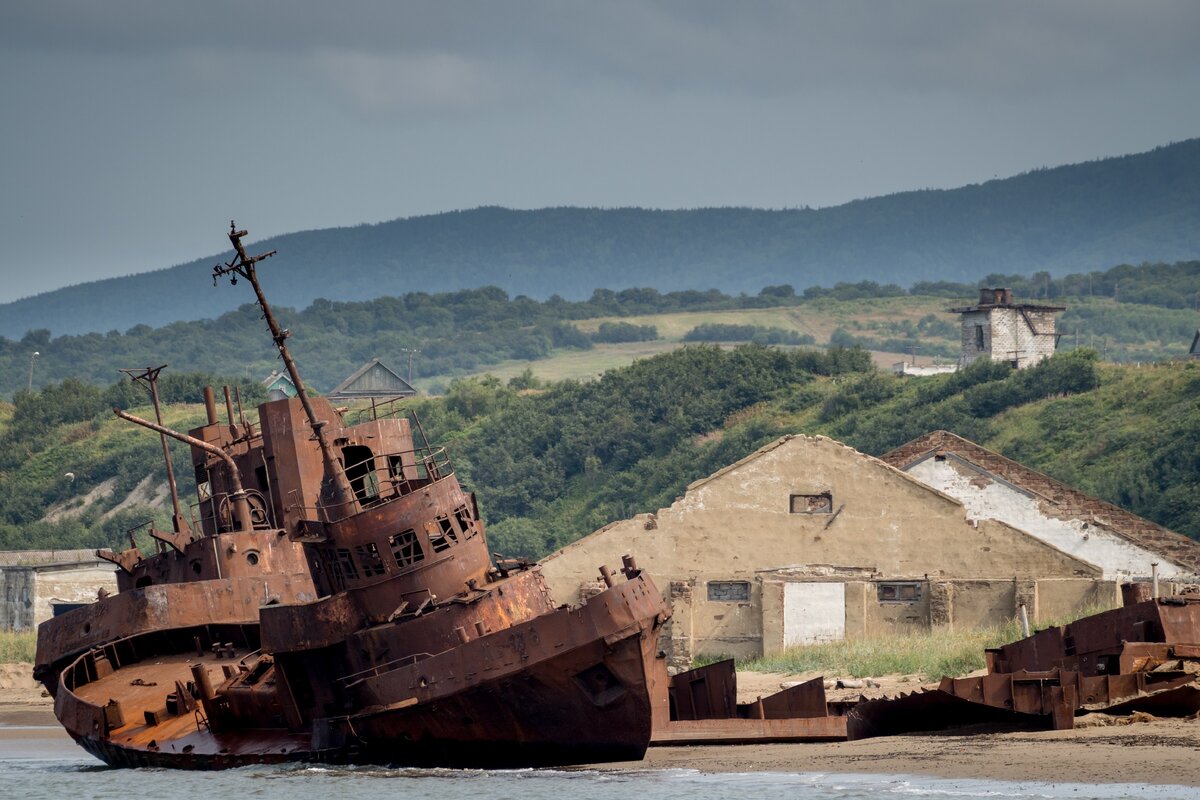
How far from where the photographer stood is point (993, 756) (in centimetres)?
2558

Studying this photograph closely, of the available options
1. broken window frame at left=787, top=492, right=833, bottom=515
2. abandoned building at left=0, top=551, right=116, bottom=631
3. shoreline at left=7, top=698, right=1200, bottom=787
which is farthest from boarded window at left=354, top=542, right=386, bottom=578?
abandoned building at left=0, top=551, right=116, bottom=631

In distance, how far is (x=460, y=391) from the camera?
338 feet

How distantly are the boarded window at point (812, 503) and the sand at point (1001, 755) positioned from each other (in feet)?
49.3

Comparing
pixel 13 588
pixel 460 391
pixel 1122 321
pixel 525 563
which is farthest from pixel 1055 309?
pixel 1122 321

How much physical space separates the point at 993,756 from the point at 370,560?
27.7 ft

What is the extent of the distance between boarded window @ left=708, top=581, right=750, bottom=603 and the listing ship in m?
11.0

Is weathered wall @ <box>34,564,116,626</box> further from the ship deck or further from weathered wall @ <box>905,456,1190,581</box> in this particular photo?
the ship deck

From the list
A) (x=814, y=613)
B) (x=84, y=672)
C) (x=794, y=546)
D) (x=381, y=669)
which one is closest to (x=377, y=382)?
(x=794, y=546)

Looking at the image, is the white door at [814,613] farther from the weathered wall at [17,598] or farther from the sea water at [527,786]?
the weathered wall at [17,598]

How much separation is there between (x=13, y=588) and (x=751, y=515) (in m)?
25.5

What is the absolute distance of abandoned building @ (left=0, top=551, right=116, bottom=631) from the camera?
59.4 meters

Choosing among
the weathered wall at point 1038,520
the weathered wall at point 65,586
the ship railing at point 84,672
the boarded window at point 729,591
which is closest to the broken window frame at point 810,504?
the boarded window at point 729,591

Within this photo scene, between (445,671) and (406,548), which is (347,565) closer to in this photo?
(406,548)

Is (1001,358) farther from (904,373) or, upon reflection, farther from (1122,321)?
(1122,321)
